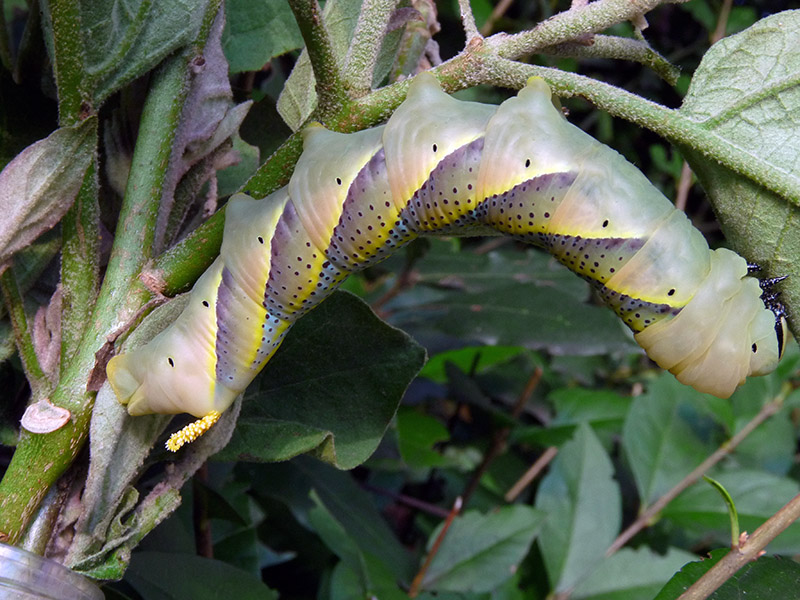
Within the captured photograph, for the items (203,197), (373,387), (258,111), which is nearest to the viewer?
(203,197)

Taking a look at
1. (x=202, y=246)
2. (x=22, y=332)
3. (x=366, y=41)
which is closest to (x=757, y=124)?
(x=366, y=41)

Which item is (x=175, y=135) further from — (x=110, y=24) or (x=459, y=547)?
(x=459, y=547)

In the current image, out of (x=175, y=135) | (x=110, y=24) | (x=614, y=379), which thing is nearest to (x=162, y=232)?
(x=175, y=135)

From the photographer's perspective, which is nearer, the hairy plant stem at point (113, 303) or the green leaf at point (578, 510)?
the hairy plant stem at point (113, 303)

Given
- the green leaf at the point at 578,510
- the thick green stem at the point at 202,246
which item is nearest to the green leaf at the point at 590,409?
the green leaf at the point at 578,510

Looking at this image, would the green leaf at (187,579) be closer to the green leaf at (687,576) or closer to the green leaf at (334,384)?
the green leaf at (334,384)

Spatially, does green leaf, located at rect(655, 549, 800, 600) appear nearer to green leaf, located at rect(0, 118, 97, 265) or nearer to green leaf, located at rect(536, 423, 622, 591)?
green leaf, located at rect(536, 423, 622, 591)
